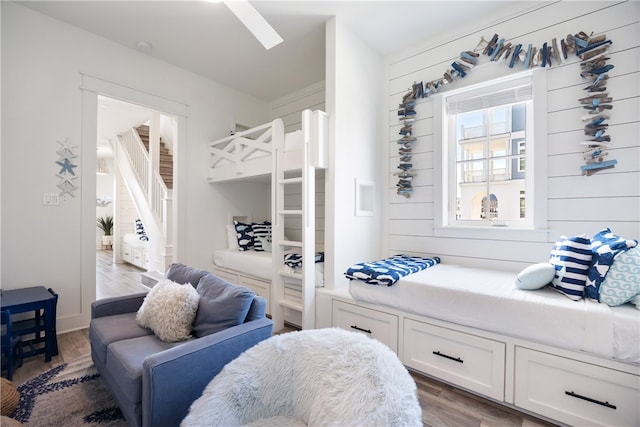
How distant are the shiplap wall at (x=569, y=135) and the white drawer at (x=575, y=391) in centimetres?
93

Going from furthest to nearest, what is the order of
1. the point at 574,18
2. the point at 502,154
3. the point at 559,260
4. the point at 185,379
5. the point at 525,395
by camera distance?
the point at 502,154 < the point at 574,18 < the point at 559,260 < the point at 525,395 < the point at 185,379

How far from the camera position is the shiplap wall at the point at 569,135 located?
6.22ft

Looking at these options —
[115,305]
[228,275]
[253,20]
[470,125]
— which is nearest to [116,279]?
[228,275]

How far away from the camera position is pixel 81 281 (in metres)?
2.74

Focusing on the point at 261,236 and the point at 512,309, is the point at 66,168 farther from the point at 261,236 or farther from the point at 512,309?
the point at 512,309

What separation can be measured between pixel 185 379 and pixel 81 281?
2235 millimetres

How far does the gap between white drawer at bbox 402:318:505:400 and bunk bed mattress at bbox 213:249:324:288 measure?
37.8 inches

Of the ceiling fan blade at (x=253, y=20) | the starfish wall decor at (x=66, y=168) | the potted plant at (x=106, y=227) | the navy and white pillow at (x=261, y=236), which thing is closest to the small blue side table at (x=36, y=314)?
the starfish wall decor at (x=66, y=168)

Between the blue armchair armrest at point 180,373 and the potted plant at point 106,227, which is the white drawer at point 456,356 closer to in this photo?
the blue armchair armrest at point 180,373

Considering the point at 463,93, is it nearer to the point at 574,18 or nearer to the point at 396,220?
the point at 574,18

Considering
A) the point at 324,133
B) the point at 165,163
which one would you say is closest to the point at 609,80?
the point at 324,133

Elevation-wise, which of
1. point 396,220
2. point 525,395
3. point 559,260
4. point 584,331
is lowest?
point 525,395

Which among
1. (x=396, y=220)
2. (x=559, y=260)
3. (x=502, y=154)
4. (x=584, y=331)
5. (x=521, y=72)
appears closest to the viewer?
(x=584, y=331)

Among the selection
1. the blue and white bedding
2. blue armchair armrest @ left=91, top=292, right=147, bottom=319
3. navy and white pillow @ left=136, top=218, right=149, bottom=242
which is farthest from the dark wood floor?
navy and white pillow @ left=136, top=218, right=149, bottom=242
